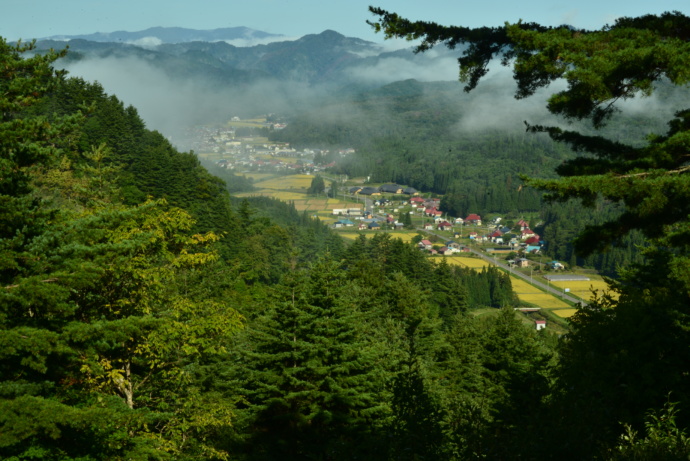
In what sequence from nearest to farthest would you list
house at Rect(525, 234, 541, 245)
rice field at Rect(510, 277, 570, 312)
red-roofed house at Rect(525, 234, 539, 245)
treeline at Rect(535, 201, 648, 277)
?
rice field at Rect(510, 277, 570, 312) → treeline at Rect(535, 201, 648, 277) → house at Rect(525, 234, 541, 245) → red-roofed house at Rect(525, 234, 539, 245)

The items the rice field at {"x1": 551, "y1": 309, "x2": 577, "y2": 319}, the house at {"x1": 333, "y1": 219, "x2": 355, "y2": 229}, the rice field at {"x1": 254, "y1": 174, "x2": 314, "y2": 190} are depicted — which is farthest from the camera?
the rice field at {"x1": 254, "y1": 174, "x2": 314, "y2": 190}

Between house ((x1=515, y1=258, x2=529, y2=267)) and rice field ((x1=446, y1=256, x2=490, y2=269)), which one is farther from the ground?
rice field ((x1=446, y1=256, x2=490, y2=269))

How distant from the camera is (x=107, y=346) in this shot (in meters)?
7.60

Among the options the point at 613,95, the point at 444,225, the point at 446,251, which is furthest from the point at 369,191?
the point at 613,95

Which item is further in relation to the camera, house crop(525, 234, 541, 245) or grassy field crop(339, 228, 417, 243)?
house crop(525, 234, 541, 245)

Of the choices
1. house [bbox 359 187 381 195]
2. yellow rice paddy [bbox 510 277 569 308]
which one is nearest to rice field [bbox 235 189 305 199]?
house [bbox 359 187 381 195]

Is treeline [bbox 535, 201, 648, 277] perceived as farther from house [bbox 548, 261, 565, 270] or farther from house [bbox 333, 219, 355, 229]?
house [bbox 333, 219, 355, 229]

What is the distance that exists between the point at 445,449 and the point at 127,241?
6.03m

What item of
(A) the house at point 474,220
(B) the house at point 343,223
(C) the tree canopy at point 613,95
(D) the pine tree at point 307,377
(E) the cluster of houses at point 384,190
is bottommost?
(A) the house at point 474,220

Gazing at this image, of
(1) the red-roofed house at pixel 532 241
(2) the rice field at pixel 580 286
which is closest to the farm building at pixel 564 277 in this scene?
(2) the rice field at pixel 580 286

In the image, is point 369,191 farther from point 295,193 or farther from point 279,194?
point 279,194

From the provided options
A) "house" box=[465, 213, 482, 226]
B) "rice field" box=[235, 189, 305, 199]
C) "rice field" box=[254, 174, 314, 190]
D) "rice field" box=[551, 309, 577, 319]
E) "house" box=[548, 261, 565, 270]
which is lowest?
"house" box=[548, 261, 565, 270]

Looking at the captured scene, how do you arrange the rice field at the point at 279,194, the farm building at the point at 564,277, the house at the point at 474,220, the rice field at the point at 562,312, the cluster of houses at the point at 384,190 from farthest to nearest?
the cluster of houses at the point at 384,190 < the house at the point at 474,220 < the rice field at the point at 279,194 < the farm building at the point at 564,277 < the rice field at the point at 562,312

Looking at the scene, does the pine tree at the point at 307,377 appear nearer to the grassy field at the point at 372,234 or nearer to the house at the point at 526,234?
the grassy field at the point at 372,234
